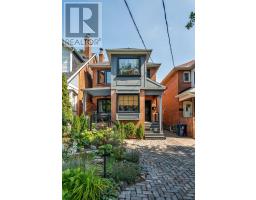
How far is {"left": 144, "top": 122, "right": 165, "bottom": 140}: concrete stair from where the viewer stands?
9562mm

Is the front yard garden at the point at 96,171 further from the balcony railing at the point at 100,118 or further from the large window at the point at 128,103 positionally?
the balcony railing at the point at 100,118

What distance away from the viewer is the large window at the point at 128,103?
416 inches

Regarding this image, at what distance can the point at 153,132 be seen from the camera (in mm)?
10008

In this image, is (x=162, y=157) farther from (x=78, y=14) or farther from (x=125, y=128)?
(x=78, y=14)

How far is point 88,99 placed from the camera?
487 inches

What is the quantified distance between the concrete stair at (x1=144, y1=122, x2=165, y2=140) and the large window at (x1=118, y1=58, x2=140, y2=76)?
108 inches

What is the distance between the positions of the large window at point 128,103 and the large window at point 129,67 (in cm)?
119

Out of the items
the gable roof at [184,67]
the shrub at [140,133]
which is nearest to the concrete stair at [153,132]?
the shrub at [140,133]

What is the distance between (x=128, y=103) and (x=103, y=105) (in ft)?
8.86

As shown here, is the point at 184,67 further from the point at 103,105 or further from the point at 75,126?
the point at 75,126

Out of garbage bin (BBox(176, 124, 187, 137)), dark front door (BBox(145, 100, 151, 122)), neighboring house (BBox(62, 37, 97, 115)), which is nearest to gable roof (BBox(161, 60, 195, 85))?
dark front door (BBox(145, 100, 151, 122))
